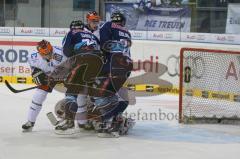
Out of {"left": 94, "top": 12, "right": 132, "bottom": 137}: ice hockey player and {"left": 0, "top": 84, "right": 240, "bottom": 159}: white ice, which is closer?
{"left": 0, "top": 84, "right": 240, "bottom": 159}: white ice

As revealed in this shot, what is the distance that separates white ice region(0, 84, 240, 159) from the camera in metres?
6.40

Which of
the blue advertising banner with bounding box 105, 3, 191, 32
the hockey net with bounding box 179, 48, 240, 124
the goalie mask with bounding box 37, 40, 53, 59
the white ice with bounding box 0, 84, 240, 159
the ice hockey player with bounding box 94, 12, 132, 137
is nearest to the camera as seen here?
the white ice with bounding box 0, 84, 240, 159

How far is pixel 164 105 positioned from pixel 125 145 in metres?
3.44

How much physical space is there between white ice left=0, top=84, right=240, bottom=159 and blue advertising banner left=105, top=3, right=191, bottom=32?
439cm

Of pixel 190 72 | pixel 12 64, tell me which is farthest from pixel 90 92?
pixel 12 64

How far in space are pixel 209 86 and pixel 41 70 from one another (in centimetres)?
306

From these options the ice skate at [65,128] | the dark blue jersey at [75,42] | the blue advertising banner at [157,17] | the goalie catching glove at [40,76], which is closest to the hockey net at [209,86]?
the ice skate at [65,128]

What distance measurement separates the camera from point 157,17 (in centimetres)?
1362

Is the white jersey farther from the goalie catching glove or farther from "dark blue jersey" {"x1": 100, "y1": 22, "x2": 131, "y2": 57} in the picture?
"dark blue jersey" {"x1": 100, "y1": 22, "x2": 131, "y2": 57}

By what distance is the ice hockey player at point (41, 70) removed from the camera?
746 cm

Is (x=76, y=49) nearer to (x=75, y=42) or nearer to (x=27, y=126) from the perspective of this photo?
(x=75, y=42)

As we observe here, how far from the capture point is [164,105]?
1025cm

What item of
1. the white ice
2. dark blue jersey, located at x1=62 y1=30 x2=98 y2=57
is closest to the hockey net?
the white ice

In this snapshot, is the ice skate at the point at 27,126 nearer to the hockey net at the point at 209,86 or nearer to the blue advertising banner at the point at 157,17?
the hockey net at the point at 209,86
